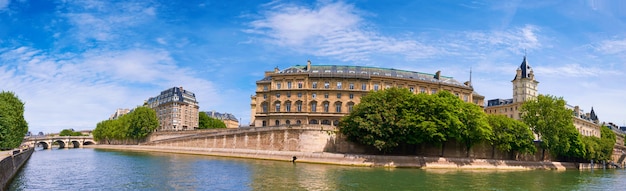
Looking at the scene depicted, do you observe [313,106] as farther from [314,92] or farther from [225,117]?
[225,117]

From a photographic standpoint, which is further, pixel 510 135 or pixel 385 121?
pixel 510 135

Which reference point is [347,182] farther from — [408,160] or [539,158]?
[539,158]

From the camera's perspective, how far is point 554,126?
63.2 m

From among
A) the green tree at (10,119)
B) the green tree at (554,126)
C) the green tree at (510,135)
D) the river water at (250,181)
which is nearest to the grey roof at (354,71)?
the green tree at (554,126)

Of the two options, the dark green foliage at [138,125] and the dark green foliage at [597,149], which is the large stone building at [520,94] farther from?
the dark green foliage at [138,125]

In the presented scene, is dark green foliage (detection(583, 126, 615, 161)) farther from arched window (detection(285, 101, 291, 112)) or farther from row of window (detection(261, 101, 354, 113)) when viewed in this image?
arched window (detection(285, 101, 291, 112))

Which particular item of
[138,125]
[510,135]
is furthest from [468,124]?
[138,125]

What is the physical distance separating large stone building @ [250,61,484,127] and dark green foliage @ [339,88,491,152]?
21.7 m

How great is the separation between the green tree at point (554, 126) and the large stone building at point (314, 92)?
68.9 feet

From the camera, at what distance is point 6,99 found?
6075cm

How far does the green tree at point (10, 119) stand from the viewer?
49.8 m

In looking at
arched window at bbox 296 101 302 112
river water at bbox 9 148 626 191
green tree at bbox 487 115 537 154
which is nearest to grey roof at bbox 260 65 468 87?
arched window at bbox 296 101 302 112

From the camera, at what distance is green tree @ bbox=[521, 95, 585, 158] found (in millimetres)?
63281

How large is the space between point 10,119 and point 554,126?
67.9 metres
